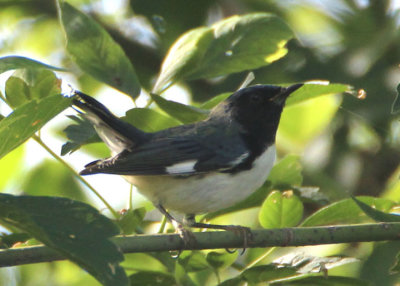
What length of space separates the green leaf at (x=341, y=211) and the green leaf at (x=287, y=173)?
27cm

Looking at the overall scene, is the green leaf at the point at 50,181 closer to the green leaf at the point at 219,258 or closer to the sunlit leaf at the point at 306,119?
the sunlit leaf at the point at 306,119

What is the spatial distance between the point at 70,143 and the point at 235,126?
1.42 meters

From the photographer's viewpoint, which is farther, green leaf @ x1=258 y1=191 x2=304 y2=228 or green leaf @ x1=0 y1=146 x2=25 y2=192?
green leaf @ x1=0 y1=146 x2=25 y2=192

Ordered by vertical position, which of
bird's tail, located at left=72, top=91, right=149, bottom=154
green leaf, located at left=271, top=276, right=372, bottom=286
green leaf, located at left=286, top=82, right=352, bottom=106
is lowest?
green leaf, located at left=271, top=276, right=372, bottom=286

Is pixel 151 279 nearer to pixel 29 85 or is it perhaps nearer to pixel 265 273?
pixel 265 273

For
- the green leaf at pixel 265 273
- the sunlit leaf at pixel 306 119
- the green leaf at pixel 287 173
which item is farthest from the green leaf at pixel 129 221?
the sunlit leaf at pixel 306 119

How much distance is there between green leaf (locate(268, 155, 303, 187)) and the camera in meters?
2.81

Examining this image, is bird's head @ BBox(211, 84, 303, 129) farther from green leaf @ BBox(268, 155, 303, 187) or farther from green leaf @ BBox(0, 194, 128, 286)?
green leaf @ BBox(0, 194, 128, 286)

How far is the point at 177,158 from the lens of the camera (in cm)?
331

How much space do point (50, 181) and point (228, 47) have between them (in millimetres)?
1382

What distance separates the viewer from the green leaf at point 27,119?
206 cm

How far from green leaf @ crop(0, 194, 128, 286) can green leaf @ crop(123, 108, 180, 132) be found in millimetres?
859

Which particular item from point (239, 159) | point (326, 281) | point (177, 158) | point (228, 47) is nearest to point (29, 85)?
point (228, 47)

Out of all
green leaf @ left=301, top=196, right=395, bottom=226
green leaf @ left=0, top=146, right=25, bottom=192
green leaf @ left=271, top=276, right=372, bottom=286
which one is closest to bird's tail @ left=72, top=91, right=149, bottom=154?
green leaf @ left=0, top=146, right=25, bottom=192
